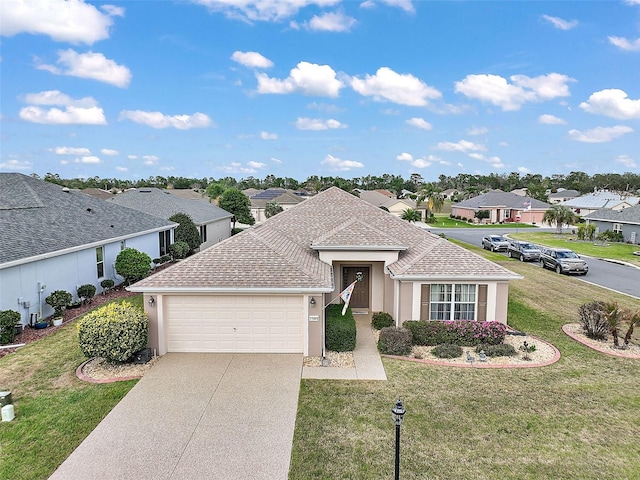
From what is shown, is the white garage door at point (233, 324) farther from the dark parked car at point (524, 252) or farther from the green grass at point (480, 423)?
the dark parked car at point (524, 252)

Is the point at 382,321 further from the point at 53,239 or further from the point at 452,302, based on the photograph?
the point at 53,239

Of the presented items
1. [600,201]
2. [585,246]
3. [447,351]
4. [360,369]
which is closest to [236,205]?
[585,246]

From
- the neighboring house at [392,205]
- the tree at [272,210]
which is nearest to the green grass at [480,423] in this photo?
the tree at [272,210]

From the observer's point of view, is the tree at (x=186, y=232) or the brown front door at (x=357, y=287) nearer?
the brown front door at (x=357, y=287)

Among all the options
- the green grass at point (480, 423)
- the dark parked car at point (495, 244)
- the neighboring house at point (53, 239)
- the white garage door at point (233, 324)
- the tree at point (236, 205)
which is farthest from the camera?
the tree at point (236, 205)

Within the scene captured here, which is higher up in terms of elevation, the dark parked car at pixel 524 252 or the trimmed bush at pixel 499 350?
the dark parked car at pixel 524 252

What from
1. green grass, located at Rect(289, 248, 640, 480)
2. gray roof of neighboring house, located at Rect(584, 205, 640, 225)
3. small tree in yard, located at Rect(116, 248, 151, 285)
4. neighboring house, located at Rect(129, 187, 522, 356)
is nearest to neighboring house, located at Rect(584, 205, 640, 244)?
gray roof of neighboring house, located at Rect(584, 205, 640, 225)
